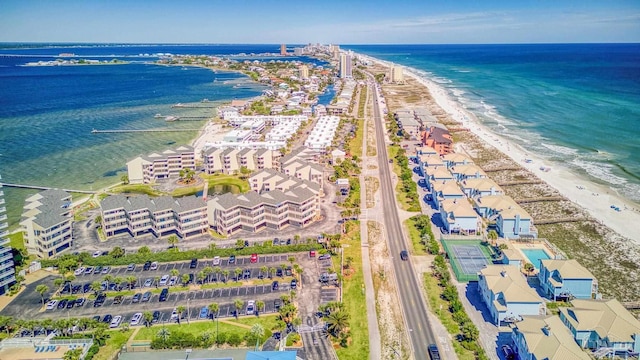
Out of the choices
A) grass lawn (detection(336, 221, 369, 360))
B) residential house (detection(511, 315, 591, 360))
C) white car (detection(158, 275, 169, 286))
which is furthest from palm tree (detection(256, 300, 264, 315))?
residential house (detection(511, 315, 591, 360))

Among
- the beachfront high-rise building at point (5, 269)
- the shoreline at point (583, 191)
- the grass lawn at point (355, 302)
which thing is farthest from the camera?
the shoreline at point (583, 191)

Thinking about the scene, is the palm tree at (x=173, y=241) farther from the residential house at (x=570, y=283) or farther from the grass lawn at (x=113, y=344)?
the residential house at (x=570, y=283)

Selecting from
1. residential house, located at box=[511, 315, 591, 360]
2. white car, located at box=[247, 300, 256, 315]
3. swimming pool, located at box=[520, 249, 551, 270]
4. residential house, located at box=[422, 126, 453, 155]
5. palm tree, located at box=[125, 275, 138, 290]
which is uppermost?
residential house, located at box=[422, 126, 453, 155]

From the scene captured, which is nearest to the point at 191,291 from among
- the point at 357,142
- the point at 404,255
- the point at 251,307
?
the point at 251,307

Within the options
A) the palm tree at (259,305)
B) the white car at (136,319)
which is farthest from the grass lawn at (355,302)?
the white car at (136,319)

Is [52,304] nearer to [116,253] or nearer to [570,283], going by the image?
[116,253]

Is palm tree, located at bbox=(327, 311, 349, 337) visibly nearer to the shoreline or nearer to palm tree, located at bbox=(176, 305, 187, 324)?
palm tree, located at bbox=(176, 305, 187, 324)
